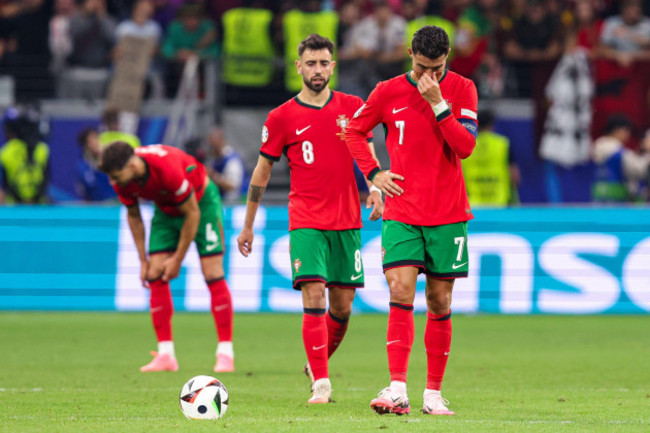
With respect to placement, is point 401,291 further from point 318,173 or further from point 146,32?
point 146,32

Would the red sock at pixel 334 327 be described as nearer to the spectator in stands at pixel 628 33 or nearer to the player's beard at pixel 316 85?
the player's beard at pixel 316 85

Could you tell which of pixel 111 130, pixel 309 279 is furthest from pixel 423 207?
pixel 111 130

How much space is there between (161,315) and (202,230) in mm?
821

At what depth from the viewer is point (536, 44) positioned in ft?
63.7

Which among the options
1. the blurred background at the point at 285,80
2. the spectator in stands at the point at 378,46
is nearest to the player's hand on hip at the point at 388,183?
the blurred background at the point at 285,80

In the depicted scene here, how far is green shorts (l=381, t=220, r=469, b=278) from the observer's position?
7074mm

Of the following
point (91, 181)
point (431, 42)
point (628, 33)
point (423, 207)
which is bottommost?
point (91, 181)

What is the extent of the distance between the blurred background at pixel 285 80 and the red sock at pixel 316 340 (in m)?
8.62

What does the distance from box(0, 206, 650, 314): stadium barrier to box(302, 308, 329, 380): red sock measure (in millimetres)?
7435

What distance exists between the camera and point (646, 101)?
63.0 ft

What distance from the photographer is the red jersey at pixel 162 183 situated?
956cm

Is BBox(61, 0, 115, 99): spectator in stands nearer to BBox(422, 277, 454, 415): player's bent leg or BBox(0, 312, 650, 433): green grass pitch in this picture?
BBox(0, 312, 650, 433): green grass pitch

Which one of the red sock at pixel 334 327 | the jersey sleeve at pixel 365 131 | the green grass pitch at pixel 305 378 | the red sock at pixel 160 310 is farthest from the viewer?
the red sock at pixel 160 310

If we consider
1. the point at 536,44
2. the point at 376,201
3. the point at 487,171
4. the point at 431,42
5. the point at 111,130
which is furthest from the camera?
the point at 536,44
